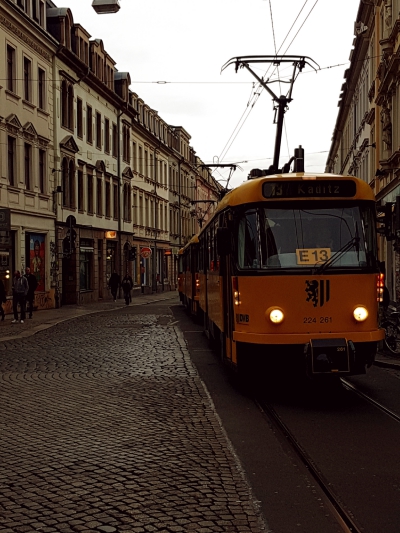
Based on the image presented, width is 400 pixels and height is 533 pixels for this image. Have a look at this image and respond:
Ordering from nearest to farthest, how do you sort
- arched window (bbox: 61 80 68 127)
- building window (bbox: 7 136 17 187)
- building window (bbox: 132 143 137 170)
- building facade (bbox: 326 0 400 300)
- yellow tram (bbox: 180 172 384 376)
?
yellow tram (bbox: 180 172 384 376)
building facade (bbox: 326 0 400 300)
building window (bbox: 7 136 17 187)
arched window (bbox: 61 80 68 127)
building window (bbox: 132 143 137 170)

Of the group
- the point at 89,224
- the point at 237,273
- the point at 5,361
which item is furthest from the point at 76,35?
the point at 237,273

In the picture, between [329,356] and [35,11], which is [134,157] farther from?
[329,356]

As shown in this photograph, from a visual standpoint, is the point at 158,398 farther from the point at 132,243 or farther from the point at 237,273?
the point at 132,243

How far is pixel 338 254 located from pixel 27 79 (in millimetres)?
27151

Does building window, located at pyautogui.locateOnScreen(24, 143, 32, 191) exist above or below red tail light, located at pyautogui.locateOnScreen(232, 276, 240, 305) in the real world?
above

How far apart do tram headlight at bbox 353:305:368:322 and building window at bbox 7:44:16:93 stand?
25.0 metres

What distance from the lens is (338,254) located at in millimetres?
9836

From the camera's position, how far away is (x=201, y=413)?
895 centimetres

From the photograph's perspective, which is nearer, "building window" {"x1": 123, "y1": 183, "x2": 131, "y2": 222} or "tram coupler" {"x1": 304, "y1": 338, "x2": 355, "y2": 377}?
"tram coupler" {"x1": 304, "y1": 338, "x2": 355, "y2": 377}

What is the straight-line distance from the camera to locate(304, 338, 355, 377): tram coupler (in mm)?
9273

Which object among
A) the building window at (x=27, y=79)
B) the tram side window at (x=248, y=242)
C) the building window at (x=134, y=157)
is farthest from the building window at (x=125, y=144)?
the tram side window at (x=248, y=242)

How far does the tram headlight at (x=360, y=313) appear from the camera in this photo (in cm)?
975

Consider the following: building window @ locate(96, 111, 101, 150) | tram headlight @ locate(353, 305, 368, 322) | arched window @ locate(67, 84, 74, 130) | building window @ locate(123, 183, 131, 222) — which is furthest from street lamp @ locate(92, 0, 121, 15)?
building window @ locate(123, 183, 131, 222)

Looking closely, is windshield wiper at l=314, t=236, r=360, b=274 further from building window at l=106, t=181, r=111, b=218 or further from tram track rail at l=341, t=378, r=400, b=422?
building window at l=106, t=181, r=111, b=218
